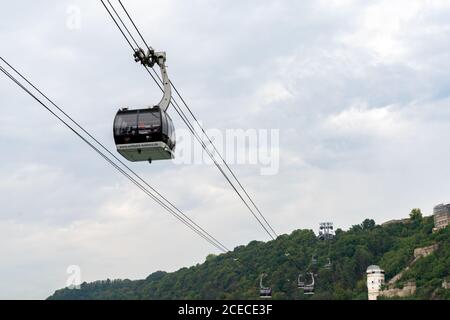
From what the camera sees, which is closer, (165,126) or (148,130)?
(148,130)

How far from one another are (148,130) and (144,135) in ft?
0.92

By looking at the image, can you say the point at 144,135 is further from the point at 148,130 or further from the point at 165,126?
the point at 165,126

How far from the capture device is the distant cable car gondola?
1229 inches

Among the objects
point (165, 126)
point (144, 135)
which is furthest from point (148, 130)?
point (165, 126)

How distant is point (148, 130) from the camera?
31.4 meters

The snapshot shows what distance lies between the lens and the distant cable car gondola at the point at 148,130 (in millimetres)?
31219

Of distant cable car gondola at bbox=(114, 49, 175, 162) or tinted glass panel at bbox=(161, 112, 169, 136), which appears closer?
distant cable car gondola at bbox=(114, 49, 175, 162)

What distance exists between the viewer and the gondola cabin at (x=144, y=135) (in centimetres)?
3136

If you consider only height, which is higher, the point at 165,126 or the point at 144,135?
the point at 165,126

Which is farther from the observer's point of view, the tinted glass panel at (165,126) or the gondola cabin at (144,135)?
the tinted glass panel at (165,126)

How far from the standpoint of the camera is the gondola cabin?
103 feet

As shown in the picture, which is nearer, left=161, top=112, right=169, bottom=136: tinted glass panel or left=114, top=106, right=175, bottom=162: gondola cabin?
left=114, top=106, right=175, bottom=162: gondola cabin

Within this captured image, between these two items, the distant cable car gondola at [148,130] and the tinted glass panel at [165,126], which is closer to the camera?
the distant cable car gondola at [148,130]
